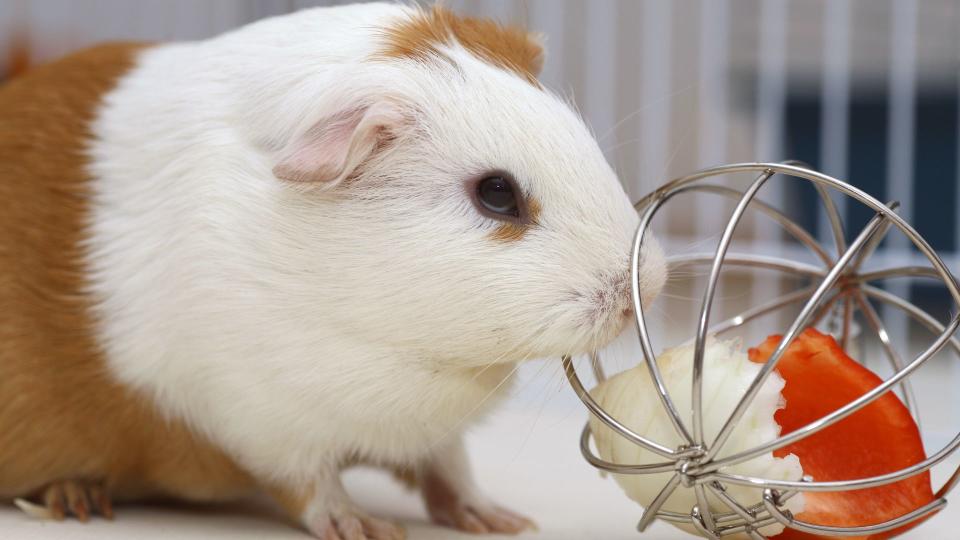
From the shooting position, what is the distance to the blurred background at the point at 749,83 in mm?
2045

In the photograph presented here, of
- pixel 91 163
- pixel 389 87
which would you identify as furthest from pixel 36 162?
pixel 389 87

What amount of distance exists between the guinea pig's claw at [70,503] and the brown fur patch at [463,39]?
57 cm

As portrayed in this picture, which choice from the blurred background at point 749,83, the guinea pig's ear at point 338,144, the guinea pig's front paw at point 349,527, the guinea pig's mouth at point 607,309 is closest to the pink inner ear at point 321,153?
the guinea pig's ear at point 338,144

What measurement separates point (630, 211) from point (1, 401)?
26.1 inches

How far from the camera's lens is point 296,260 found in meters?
1.02

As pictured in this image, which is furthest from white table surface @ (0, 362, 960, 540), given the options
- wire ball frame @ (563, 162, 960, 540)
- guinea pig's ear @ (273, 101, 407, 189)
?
guinea pig's ear @ (273, 101, 407, 189)

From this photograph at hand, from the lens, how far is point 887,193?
9.04 feet

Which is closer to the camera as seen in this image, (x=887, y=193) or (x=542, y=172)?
(x=542, y=172)

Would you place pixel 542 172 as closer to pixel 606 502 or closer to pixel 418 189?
pixel 418 189

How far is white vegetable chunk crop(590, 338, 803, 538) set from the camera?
94 cm

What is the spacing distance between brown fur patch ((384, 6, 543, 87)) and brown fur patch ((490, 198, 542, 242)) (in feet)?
0.50

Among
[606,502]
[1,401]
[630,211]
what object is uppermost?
[630,211]

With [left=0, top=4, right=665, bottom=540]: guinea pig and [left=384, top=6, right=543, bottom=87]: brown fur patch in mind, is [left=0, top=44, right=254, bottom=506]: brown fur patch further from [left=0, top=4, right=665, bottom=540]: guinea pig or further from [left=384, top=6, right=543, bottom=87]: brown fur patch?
[left=384, top=6, right=543, bottom=87]: brown fur patch

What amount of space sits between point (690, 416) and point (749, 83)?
1.98 meters
